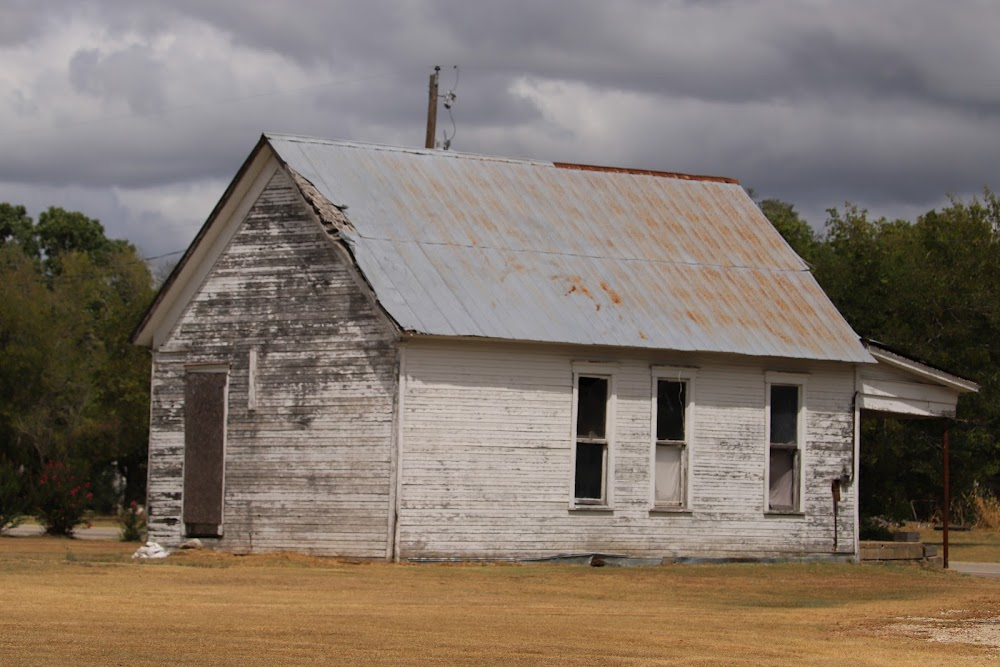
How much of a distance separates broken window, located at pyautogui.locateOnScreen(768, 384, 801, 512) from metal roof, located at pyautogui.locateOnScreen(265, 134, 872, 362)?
0.90 meters

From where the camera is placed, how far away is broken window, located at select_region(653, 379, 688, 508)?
2377cm

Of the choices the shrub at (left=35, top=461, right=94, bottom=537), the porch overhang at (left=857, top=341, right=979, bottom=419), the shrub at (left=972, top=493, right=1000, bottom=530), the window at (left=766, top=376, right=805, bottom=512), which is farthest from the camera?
the shrub at (left=972, top=493, right=1000, bottom=530)

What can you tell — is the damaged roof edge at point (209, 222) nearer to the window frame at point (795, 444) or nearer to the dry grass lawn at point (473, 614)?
the dry grass lawn at point (473, 614)

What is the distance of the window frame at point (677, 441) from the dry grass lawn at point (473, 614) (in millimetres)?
1070

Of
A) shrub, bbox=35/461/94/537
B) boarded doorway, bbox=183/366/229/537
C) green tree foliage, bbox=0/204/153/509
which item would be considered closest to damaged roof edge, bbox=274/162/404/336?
boarded doorway, bbox=183/366/229/537

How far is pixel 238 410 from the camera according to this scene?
76.2 ft

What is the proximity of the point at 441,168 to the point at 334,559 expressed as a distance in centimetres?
668

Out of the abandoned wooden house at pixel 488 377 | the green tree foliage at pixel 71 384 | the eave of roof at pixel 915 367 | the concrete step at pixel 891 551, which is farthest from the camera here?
the green tree foliage at pixel 71 384

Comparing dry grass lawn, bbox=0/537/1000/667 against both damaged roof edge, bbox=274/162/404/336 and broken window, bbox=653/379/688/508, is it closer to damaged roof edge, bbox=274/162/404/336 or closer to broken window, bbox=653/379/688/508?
broken window, bbox=653/379/688/508

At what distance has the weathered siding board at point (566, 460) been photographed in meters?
21.9

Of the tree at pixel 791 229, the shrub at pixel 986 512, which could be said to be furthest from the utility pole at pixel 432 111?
the shrub at pixel 986 512

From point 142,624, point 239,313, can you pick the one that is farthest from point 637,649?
point 239,313

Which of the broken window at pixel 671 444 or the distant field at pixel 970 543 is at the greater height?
the broken window at pixel 671 444

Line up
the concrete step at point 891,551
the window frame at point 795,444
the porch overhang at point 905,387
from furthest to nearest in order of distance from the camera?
the concrete step at point 891,551, the porch overhang at point 905,387, the window frame at point 795,444
